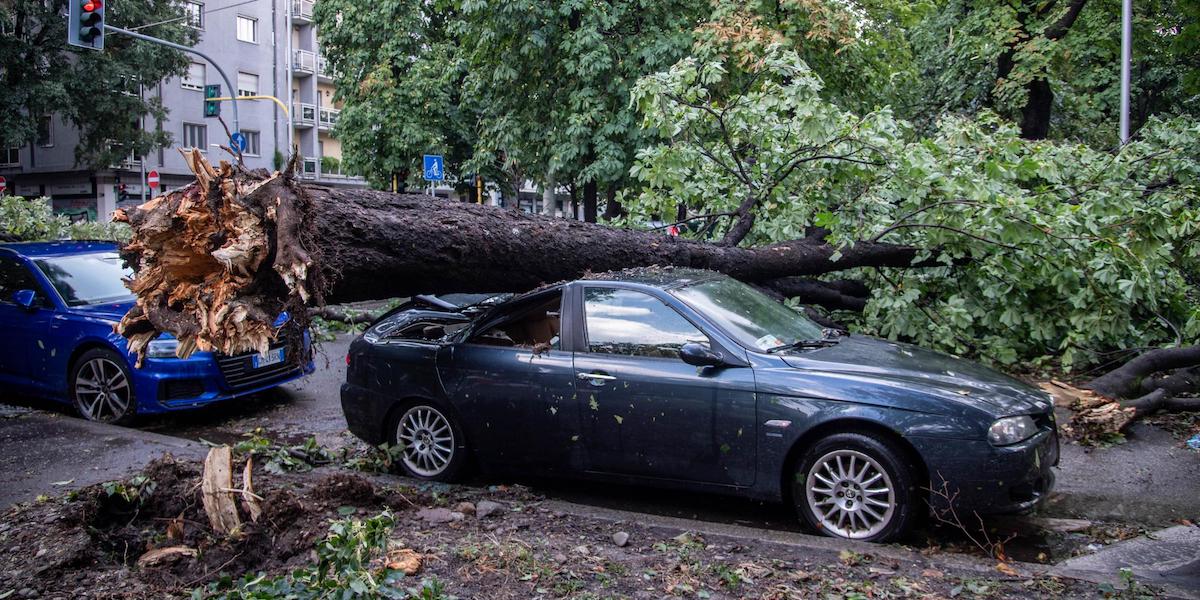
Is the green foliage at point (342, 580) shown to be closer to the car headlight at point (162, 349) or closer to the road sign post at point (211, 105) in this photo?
the car headlight at point (162, 349)

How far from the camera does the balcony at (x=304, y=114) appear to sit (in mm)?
52906

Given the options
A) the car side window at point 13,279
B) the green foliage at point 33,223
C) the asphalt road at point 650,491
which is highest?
the green foliage at point 33,223

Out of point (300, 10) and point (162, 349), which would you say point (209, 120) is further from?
point (162, 349)

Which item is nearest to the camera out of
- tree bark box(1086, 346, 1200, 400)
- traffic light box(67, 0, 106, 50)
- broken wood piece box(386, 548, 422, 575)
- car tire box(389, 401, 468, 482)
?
broken wood piece box(386, 548, 422, 575)

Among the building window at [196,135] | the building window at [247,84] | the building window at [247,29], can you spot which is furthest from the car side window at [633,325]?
the building window at [247,29]

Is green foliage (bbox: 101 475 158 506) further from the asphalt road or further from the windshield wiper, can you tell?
the windshield wiper

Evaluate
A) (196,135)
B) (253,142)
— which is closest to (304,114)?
(253,142)

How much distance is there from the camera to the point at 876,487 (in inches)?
188

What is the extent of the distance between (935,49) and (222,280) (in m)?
21.1

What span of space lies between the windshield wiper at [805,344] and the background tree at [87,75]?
26922 millimetres

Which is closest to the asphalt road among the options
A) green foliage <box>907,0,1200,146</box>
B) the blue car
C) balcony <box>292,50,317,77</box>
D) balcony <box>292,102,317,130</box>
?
the blue car

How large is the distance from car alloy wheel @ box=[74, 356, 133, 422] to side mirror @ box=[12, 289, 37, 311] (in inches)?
31.0

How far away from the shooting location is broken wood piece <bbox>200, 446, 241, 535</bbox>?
447 cm

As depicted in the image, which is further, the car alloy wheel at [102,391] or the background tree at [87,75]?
the background tree at [87,75]
